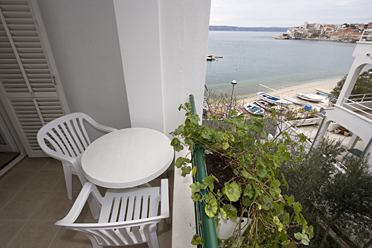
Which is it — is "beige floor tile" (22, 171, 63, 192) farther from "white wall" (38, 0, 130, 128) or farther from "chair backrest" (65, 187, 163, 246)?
"chair backrest" (65, 187, 163, 246)

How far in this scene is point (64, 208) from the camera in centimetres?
164

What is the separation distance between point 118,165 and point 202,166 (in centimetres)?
69

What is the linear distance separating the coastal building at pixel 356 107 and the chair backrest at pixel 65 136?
2.43 m

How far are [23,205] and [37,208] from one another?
16 cm

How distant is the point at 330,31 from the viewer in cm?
155

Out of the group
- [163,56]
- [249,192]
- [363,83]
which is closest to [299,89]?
[363,83]

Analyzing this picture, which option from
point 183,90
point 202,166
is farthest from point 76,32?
point 202,166

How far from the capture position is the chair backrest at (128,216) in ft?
2.74

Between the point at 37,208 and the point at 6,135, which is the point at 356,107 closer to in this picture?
the point at 37,208

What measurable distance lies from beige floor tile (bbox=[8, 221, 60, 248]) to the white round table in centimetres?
84

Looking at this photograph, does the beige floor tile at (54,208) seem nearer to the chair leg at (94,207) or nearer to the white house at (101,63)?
the chair leg at (94,207)

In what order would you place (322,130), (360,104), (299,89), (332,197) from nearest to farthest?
(332,197)
(322,130)
(360,104)
(299,89)

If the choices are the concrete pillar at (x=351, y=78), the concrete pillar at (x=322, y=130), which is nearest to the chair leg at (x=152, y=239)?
the concrete pillar at (x=322, y=130)

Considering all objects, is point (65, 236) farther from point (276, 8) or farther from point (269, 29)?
point (276, 8)
